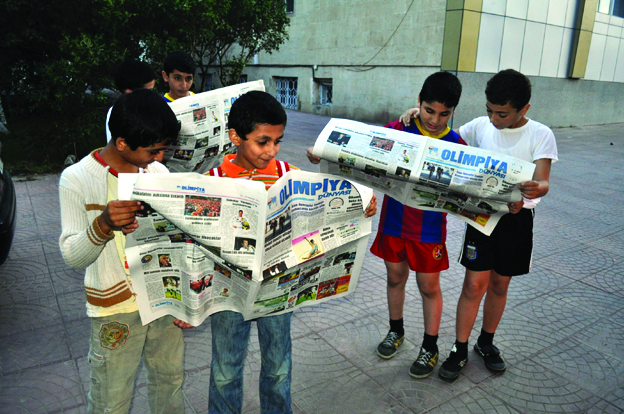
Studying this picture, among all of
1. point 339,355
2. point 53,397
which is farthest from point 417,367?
point 53,397

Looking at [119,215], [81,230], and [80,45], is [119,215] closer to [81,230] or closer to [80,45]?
[81,230]

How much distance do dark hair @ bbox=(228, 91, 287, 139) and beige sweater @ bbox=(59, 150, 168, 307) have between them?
1.75 ft

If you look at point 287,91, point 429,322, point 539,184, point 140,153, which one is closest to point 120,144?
point 140,153

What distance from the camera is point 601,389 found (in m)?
2.56

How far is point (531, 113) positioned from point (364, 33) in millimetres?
6195

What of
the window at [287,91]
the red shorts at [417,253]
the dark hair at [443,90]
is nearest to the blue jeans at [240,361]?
the red shorts at [417,253]

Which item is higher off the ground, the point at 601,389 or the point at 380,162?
the point at 380,162

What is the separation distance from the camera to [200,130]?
2.65 metres

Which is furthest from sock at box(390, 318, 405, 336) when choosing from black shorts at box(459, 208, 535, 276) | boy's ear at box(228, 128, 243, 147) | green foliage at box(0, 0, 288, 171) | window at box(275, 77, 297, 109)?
window at box(275, 77, 297, 109)

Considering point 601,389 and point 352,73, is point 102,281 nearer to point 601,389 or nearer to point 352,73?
point 601,389

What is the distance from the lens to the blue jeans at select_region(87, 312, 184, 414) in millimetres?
1680

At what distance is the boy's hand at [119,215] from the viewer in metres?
1.43

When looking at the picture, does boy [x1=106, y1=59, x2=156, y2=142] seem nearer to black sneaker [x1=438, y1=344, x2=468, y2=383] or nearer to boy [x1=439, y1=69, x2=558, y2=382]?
boy [x1=439, y1=69, x2=558, y2=382]

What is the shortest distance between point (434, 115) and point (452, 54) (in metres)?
11.4
